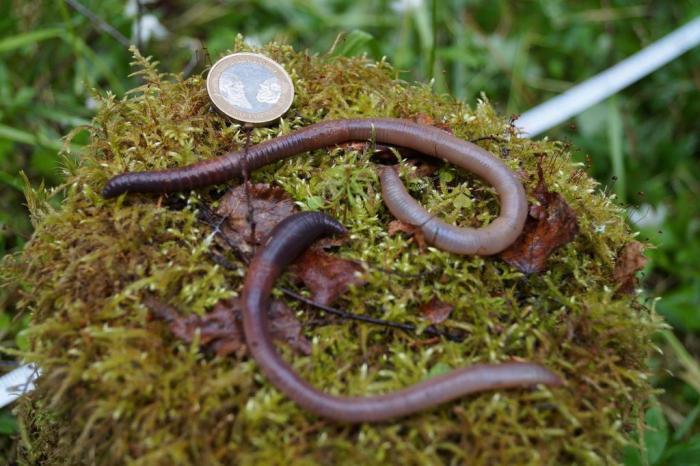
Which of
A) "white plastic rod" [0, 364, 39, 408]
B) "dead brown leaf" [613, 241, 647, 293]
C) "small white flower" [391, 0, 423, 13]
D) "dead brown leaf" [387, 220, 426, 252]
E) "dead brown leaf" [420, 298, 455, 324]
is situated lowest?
"white plastic rod" [0, 364, 39, 408]

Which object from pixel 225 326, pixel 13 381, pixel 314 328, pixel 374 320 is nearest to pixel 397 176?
pixel 374 320

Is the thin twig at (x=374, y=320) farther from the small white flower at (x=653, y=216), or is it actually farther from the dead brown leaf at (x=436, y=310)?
the small white flower at (x=653, y=216)

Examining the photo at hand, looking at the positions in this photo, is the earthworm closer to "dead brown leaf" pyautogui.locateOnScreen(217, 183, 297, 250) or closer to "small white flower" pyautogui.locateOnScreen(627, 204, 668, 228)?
"dead brown leaf" pyautogui.locateOnScreen(217, 183, 297, 250)

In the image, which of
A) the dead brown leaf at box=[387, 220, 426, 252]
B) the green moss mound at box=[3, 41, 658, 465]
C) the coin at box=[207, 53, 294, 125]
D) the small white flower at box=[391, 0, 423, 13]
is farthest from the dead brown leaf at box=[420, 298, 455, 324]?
the small white flower at box=[391, 0, 423, 13]

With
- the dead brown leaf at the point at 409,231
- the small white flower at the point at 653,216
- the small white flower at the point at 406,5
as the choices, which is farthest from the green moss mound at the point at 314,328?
the small white flower at the point at 406,5

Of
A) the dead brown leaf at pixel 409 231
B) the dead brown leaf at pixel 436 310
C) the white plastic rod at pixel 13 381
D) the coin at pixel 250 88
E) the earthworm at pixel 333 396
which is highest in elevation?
the coin at pixel 250 88

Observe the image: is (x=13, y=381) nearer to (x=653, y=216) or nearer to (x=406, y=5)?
(x=406, y=5)

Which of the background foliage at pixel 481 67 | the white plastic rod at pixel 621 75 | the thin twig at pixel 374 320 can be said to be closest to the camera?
the thin twig at pixel 374 320
